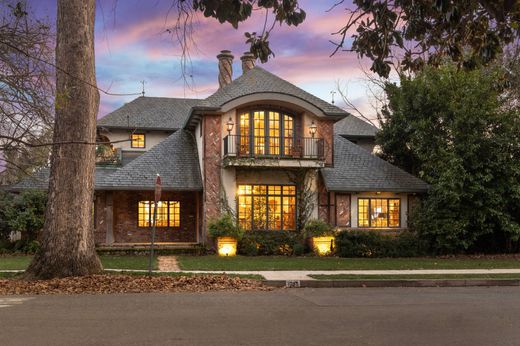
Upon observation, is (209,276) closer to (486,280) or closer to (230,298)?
(230,298)

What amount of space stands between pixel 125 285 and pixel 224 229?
10.4m

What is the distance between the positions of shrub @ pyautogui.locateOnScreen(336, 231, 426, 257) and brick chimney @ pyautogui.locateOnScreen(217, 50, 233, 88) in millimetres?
13846

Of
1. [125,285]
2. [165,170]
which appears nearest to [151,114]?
[165,170]

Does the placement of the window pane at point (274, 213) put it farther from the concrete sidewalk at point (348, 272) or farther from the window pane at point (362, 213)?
the concrete sidewalk at point (348, 272)

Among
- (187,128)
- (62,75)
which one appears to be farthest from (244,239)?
(62,75)

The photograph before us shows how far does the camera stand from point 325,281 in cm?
1439

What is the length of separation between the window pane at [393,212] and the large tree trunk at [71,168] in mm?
16006

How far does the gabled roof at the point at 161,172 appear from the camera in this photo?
25531mm

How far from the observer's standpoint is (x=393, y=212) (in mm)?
27094

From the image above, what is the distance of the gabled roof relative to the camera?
25531 millimetres

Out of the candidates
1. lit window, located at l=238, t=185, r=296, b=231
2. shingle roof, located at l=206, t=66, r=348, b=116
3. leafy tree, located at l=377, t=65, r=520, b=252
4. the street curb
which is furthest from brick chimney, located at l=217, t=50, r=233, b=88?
the street curb

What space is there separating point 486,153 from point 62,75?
711 inches

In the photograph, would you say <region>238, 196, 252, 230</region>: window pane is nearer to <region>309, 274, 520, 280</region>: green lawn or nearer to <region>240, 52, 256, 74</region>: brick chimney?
<region>240, 52, 256, 74</region>: brick chimney

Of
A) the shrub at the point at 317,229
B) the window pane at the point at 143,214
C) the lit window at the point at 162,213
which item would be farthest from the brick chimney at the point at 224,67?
the shrub at the point at 317,229
